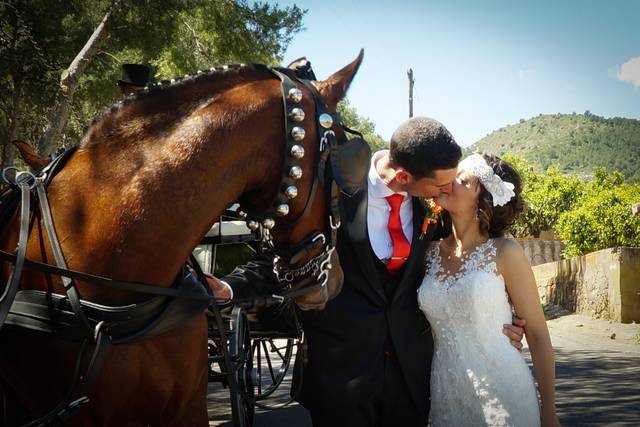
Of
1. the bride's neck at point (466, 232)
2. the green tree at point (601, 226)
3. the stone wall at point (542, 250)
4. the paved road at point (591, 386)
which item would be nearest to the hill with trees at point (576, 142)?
the stone wall at point (542, 250)

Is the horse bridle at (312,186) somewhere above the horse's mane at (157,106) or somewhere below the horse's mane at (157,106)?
below

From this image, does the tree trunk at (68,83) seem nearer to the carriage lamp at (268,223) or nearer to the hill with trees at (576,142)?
the carriage lamp at (268,223)

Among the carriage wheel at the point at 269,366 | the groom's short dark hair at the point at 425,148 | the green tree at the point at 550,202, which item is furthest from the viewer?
the green tree at the point at 550,202

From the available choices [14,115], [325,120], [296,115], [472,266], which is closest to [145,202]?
[296,115]

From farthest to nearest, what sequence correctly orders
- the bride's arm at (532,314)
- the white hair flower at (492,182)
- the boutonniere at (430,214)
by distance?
1. the boutonniere at (430,214)
2. the white hair flower at (492,182)
3. the bride's arm at (532,314)

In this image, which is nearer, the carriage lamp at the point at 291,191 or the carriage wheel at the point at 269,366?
the carriage lamp at the point at 291,191

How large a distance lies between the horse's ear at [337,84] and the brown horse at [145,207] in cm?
12

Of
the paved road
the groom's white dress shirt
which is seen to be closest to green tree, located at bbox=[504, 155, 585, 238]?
the paved road

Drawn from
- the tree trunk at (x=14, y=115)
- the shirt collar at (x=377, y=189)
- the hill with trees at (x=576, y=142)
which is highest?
the hill with trees at (x=576, y=142)

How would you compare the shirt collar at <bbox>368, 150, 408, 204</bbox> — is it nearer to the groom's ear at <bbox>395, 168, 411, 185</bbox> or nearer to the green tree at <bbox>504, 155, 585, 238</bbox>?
the groom's ear at <bbox>395, 168, 411, 185</bbox>

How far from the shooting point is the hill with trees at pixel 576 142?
99188 mm

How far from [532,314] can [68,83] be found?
31.6 ft

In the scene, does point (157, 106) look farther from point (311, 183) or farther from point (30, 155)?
point (30, 155)

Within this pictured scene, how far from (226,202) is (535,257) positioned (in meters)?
26.6
